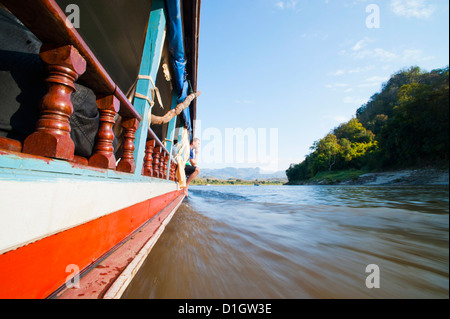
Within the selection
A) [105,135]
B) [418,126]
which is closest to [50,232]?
[105,135]

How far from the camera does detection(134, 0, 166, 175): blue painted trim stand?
206 cm

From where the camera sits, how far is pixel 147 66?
7.35 ft

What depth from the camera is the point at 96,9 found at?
327 cm

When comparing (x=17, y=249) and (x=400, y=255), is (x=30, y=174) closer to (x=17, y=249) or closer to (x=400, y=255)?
(x=17, y=249)

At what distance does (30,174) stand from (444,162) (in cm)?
142

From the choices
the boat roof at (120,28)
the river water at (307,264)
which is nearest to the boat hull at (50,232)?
the river water at (307,264)

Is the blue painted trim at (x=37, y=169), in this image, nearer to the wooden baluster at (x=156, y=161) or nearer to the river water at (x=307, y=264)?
the river water at (x=307, y=264)

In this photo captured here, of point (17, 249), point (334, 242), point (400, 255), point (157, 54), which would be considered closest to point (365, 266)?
point (400, 255)

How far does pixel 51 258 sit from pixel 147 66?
2.18 metres

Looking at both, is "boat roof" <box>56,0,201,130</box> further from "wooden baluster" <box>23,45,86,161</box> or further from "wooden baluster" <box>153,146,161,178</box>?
"wooden baluster" <box>23,45,86,161</box>

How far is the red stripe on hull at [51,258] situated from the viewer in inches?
22.1

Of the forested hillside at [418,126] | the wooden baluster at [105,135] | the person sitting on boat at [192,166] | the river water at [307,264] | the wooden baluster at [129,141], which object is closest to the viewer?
the forested hillside at [418,126]

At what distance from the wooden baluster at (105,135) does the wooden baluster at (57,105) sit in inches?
18.1

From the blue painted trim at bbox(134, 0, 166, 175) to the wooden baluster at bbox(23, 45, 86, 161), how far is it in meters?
1.15
